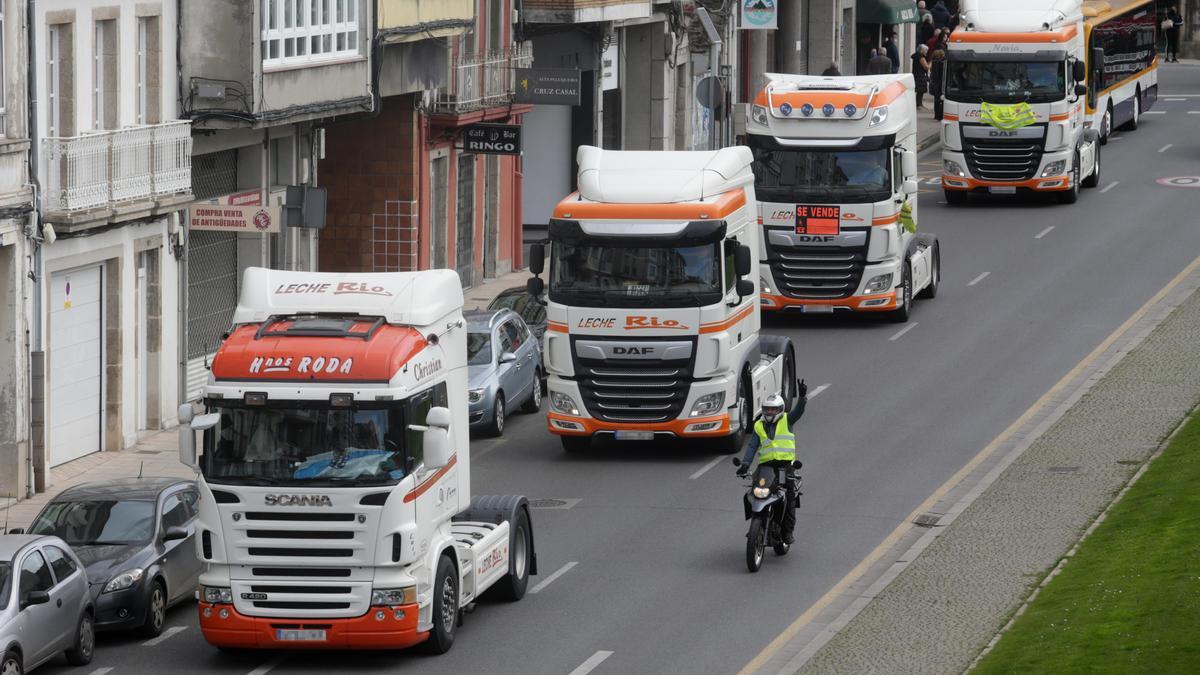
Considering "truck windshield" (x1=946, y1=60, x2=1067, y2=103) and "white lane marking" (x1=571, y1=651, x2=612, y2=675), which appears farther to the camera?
"truck windshield" (x1=946, y1=60, x2=1067, y2=103)

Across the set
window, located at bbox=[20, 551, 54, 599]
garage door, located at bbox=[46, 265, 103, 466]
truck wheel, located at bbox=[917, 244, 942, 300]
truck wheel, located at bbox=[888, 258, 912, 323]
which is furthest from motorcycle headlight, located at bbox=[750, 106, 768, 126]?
window, located at bbox=[20, 551, 54, 599]

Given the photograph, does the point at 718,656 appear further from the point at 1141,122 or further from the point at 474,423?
the point at 1141,122

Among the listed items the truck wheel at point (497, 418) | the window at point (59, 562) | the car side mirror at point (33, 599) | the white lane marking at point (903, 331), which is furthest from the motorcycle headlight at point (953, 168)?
the car side mirror at point (33, 599)

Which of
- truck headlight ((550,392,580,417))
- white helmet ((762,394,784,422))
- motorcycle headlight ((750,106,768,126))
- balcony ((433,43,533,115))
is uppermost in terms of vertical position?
balcony ((433,43,533,115))

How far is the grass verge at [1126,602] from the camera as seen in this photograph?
18094 mm

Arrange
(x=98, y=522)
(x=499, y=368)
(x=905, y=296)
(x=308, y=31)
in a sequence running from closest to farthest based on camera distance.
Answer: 1. (x=98, y=522)
2. (x=499, y=368)
3. (x=308, y=31)
4. (x=905, y=296)

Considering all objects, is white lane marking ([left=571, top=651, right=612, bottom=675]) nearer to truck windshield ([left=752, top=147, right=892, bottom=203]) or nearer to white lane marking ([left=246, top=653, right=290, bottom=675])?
A: white lane marking ([left=246, top=653, right=290, bottom=675])

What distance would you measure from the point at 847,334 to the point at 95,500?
18.6 meters

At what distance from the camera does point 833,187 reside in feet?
124

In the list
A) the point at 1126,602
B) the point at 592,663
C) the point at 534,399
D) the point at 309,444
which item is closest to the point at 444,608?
the point at 592,663

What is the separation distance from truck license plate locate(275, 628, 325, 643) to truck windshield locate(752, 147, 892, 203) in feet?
62.6

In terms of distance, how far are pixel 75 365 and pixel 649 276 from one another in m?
8.23

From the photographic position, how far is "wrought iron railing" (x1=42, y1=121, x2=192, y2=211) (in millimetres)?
29672

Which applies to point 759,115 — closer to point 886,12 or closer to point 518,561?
point 518,561
